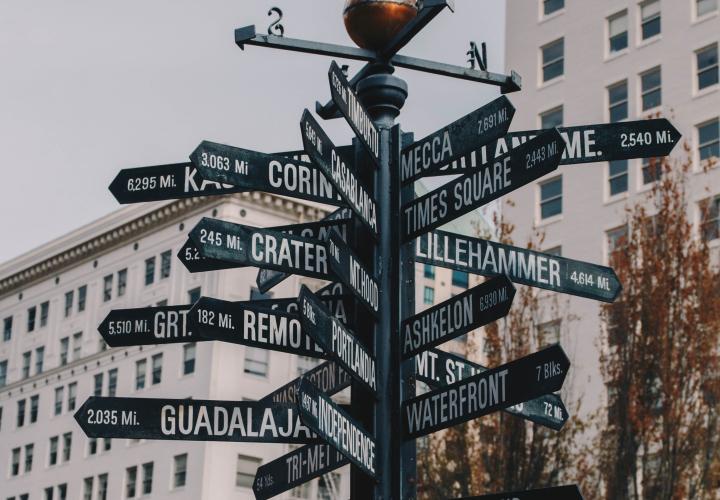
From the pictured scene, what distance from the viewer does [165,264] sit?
59125 millimetres

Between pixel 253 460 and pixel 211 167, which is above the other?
pixel 253 460

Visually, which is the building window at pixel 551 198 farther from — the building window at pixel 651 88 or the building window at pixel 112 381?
the building window at pixel 112 381

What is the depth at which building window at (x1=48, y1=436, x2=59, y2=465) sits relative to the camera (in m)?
62.3

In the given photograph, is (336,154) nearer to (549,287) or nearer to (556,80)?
Answer: (549,287)

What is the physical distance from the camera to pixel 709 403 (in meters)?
28.8

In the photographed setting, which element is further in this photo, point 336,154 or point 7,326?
point 7,326

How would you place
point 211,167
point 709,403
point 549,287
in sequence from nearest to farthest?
1. point 211,167
2. point 549,287
3. point 709,403

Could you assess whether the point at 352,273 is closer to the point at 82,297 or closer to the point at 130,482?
the point at 130,482

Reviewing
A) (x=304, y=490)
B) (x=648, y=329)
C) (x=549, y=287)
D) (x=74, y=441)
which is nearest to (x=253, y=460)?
(x=304, y=490)

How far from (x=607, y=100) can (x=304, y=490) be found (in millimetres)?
18683

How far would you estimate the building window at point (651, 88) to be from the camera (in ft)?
146

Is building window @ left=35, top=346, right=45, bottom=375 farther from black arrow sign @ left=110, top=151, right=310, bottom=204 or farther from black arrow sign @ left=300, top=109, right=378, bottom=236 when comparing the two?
black arrow sign @ left=300, top=109, right=378, bottom=236

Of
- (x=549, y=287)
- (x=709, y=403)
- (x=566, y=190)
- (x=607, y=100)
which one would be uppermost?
(x=607, y=100)

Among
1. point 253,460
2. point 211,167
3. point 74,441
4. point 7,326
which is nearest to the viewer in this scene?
point 211,167
